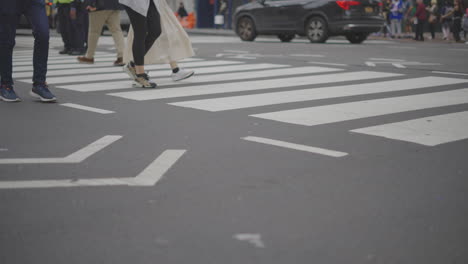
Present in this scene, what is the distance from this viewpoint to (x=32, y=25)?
634cm

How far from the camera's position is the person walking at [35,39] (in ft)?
20.7

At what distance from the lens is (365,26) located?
1852 centimetres

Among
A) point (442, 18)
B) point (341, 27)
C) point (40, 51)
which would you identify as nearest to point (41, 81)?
point (40, 51)

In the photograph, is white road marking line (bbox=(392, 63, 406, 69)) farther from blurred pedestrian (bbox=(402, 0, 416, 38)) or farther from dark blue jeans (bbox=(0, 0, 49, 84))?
blurred pedestrian (bbox=(402, 0, 416, 38))

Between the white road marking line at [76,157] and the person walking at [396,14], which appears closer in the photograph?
the white road marking line at [76,157]

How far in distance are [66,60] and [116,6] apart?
174 cm

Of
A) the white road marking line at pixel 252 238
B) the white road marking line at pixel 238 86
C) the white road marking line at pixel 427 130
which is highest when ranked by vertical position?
the white road marking line at pixel 238 86

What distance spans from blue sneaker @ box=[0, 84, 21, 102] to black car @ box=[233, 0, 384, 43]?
12942mm

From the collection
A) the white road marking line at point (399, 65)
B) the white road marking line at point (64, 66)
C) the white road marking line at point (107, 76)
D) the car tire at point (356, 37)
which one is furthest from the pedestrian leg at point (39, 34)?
the car tire at point (356, 37)

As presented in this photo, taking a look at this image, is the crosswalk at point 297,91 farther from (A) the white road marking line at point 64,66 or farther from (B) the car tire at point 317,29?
(B) the car tire at point 317,29

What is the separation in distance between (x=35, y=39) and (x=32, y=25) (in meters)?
0.14

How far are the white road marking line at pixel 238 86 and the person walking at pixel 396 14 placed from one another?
54.2 feet

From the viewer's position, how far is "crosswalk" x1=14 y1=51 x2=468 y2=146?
17.6ft

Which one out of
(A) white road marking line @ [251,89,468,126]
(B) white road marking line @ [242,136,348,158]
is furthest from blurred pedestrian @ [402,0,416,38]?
(B) white road marking line @ [242,136,348,158]
